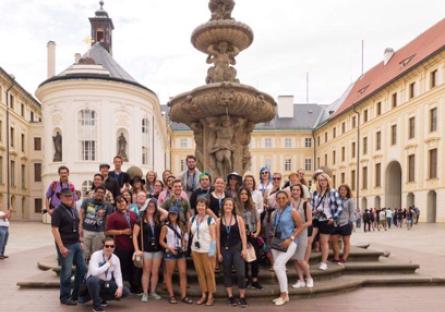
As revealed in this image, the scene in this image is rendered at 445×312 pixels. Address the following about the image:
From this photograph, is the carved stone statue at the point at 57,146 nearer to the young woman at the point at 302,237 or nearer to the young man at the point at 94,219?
the young man at the point at 94,219

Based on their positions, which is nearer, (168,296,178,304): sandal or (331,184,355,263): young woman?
(168,296,178,304): sandal

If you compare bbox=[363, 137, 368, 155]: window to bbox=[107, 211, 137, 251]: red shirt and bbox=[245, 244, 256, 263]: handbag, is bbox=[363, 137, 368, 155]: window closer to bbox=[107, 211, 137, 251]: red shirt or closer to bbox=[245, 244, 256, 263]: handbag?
bbox=[245, 244, 256, 263]: handbag

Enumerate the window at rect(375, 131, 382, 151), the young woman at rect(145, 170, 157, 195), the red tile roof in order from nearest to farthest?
the young woman at rect(145, 170, 157, 195), the red tile roof, the window at rect(375, 131, 382, 151)

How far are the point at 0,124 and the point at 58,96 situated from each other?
393 inches

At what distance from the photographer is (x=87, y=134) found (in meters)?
30.9

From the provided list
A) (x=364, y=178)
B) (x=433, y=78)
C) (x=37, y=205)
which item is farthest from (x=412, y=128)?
(x=37, y=205)

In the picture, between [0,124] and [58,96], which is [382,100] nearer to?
[58,96]

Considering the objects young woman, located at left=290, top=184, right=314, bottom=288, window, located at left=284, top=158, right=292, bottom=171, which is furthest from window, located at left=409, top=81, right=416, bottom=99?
young woman, located at left=290, top=184, right=314, bottom=288

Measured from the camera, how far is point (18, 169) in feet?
130

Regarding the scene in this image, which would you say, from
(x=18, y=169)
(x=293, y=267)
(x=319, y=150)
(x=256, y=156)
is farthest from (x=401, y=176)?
(x=18, y=169)

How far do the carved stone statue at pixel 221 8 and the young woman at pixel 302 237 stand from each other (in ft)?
16.4

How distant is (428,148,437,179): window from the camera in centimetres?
3120

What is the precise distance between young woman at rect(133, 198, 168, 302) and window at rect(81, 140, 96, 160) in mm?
26399

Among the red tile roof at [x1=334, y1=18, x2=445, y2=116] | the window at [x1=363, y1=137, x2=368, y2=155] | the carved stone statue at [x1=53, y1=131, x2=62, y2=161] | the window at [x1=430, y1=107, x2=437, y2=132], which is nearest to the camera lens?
the carved stone statue at [x1=53, y1=131, x2=62, y2=161]
